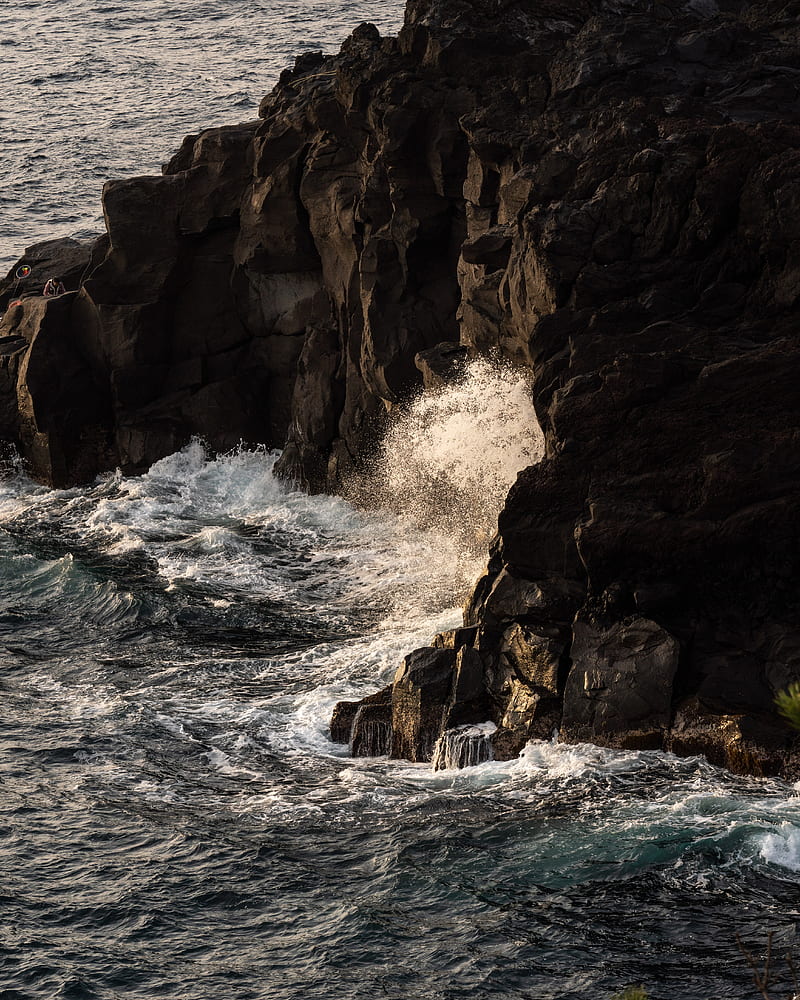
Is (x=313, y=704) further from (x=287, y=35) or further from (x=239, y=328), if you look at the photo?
(x=287, y=35)

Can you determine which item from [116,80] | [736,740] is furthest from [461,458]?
[116,80]

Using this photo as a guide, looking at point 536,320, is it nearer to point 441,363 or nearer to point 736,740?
point 441,363

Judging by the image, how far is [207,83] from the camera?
86.6 meters

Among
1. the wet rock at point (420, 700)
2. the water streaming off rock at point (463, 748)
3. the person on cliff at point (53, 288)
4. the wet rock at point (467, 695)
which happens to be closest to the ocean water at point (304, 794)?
the water streaming off rock at point (463, 748)

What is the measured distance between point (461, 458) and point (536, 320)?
7.10 m

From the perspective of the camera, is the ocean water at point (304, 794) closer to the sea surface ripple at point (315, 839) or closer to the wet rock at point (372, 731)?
the sea surface ripple at point (315, 839)

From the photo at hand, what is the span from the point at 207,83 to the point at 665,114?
5897 cm

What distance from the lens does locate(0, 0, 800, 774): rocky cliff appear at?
2602 cm

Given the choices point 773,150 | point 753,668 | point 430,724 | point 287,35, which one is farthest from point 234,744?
point 287,35

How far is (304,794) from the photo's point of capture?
85.4ft

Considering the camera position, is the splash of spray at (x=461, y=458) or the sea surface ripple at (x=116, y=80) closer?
the splash of spray at (x=461, y=458)

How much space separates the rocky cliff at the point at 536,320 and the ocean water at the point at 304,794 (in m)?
1.52

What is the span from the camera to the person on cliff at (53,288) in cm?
4934

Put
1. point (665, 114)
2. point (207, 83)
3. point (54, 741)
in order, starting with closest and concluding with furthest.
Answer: point (54, 741), point (665, 114), point (207, 83)
